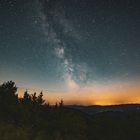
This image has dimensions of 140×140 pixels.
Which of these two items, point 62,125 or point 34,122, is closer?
point 62,125

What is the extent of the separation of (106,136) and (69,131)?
24.1 feet

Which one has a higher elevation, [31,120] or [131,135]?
[31,120]

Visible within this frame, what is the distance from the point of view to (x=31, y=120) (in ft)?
205

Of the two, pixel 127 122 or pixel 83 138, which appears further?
pixel 127 122

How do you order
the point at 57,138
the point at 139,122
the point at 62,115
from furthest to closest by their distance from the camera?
the point at 62,115 < the point at 139,122 < the point at 57,138

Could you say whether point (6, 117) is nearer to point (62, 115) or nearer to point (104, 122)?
point (62, 115)

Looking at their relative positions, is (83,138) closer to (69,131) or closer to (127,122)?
(69,131)

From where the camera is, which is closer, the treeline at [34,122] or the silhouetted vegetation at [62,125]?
the treeline at [34,122]

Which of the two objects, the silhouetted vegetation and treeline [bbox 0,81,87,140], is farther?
the silhouetted vegetation

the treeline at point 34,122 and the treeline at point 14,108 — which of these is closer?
the treeline at point 34,122

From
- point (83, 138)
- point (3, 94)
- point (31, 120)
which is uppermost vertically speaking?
point (3, 94)

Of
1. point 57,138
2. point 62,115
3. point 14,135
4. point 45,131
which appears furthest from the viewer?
point 62,115

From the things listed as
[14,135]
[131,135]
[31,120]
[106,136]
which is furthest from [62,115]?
[14,135]

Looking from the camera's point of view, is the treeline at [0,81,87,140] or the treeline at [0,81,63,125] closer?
the treeline at [0,81,87,140]
